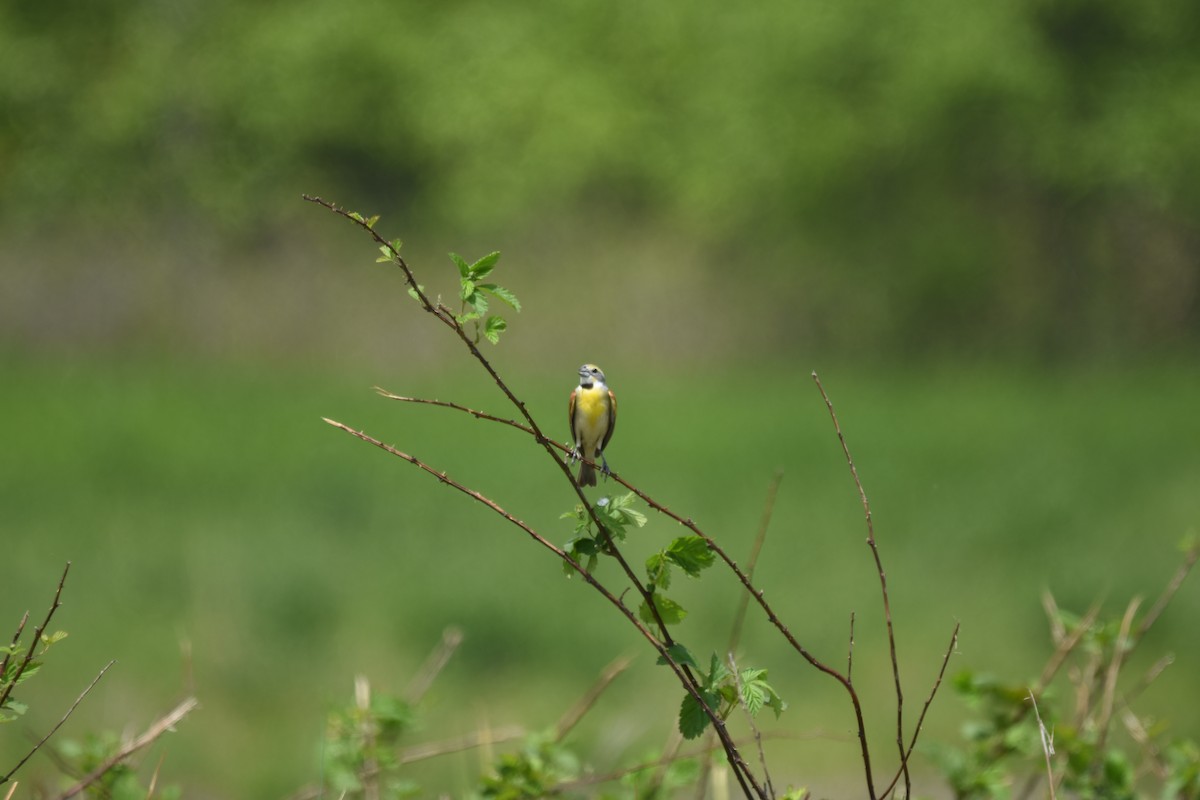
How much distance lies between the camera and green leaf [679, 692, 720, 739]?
7.38ft

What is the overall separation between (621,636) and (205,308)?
13.4 meters

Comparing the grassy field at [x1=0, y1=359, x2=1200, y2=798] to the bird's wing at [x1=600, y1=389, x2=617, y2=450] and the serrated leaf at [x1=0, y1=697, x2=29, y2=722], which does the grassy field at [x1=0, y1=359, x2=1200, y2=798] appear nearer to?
the bird's wing at [x1=600, y1=389, x2=617, y2=450]

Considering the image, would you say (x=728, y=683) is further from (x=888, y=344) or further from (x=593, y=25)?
(x=593, y=25)

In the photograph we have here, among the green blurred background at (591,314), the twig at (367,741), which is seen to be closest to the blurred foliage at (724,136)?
the green blurred background at (591,314)

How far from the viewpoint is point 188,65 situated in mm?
21094

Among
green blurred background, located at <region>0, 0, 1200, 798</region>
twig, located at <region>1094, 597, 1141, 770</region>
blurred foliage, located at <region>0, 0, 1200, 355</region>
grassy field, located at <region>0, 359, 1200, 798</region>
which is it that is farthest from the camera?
blurred foliage, located at <region>0, 0, 1200, 355</region>

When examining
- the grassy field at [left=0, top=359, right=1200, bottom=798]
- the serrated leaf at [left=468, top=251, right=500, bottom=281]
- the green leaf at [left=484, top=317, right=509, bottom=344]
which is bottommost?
the green leaf at [left=484, top=317, right=509, bottom=344]

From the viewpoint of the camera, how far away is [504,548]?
35.0 feet

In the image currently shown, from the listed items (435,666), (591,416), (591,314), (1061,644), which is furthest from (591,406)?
(591,314)

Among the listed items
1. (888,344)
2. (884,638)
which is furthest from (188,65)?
(884,638)

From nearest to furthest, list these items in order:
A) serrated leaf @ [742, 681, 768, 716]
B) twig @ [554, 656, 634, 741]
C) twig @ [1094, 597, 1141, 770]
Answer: serrated leaf @ [742, 681, 768, 716]
twig @ [554, 656, 634, 741]
twig @ [1094, 597, 1141, 770]

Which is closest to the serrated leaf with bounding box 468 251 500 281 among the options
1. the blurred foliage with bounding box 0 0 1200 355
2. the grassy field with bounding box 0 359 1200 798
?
the grassy field with bounding box 0 359 1200 798

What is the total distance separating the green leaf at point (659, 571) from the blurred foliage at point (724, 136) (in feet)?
55.6

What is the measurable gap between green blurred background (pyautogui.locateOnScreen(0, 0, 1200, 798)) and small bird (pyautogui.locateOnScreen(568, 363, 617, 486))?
6.30 m
